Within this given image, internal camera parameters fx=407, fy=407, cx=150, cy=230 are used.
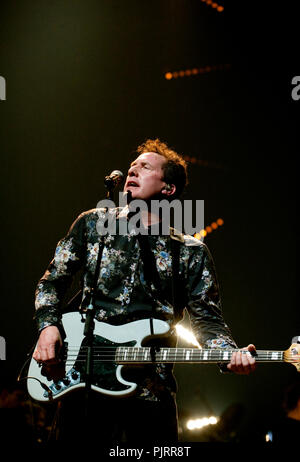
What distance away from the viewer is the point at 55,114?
16.5ft

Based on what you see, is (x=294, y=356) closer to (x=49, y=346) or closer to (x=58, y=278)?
(x=49, y=346)

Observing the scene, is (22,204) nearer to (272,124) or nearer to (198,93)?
(198,93)

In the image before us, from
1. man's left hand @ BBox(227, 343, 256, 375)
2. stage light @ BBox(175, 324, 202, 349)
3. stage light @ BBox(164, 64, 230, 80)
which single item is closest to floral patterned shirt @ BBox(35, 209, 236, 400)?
man's left hand @ BBox(227, 343, 256, 375)

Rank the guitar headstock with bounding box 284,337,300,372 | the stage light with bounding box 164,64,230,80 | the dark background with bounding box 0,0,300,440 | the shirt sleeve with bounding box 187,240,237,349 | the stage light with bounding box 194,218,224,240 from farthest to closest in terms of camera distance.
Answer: the stage light with bounding box 194,218,224,240 → the stage light with bounding box 164,64,230,80 → the dark background with bounding box 0,0,300,440 → the shirt sleeve with bounding box 187,240,237,349 → the guitar headstock with bounding box 284,337,300,372

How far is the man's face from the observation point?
2.82 meters

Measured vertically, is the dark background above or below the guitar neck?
above

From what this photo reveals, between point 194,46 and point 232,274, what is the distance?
2989 mm

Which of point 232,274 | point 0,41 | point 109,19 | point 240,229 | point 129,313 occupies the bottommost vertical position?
point 129,313

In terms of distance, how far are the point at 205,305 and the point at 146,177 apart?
0.99 meters

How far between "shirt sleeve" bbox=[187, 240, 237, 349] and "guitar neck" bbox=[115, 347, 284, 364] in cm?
8

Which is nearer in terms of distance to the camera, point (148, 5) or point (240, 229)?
point (148, 5)

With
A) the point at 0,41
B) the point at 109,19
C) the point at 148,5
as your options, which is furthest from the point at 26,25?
the point at 148,5

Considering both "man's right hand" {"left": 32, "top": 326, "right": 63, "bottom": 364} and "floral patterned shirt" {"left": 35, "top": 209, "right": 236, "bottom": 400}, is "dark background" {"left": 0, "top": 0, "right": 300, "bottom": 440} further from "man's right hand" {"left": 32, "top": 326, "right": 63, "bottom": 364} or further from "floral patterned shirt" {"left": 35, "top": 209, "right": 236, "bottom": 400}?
"man's right hand" {"left": 32, "top": 326, "right": 63, "bottom": 364}

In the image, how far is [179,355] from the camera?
2176 millimetres
